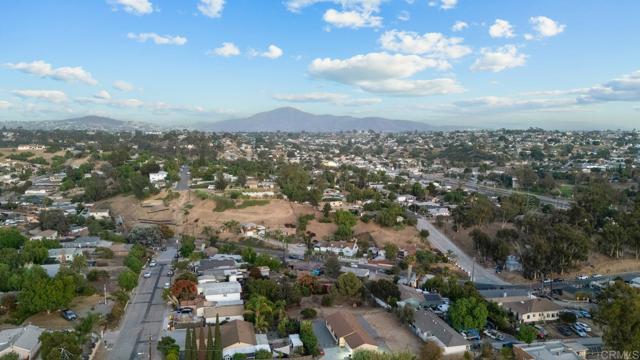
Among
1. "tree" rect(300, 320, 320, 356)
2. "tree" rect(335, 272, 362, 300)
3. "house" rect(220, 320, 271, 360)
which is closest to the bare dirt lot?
"tree" rect(335, 272, 362, 300)

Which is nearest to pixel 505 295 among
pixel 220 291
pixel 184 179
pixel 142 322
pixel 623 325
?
pixel 623 325

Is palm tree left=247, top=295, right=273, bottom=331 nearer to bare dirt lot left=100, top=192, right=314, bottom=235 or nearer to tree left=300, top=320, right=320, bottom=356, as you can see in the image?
tree left=300, top=320, right=320, bottom=356

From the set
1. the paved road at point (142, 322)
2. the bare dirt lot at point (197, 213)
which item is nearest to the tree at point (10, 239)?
the paved road at point (142, 322)

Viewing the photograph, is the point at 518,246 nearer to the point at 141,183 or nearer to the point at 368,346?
the point at 368,346

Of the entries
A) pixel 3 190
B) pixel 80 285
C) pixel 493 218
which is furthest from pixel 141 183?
pixel 493 218

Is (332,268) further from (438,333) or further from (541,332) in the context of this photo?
(541,332)

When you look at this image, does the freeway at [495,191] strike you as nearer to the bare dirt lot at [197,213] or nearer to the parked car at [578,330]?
the bare dirt lot at [197,213]
